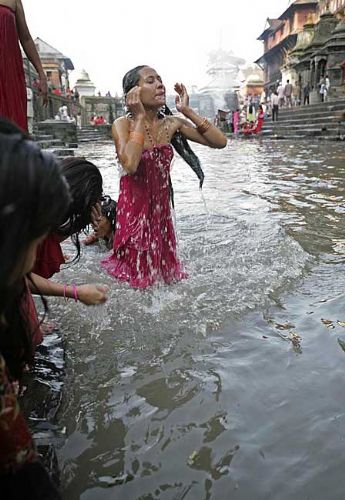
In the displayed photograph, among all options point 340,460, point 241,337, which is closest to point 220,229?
point 241,337

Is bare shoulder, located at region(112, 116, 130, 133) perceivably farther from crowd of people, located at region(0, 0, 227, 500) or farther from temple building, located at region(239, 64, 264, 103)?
temple building, located at region(239, 64, 264, 103)

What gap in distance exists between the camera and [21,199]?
96cm

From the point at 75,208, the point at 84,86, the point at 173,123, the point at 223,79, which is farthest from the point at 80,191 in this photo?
the point at 223,79

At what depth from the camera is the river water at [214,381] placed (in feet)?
5.65

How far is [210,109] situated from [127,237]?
179ft

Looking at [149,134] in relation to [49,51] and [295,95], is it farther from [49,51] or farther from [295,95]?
[49,51]

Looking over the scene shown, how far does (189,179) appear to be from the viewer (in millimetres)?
10211

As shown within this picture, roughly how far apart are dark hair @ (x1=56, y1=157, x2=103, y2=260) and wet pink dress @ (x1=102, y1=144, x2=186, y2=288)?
0.76 metres

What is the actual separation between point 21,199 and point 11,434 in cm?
57

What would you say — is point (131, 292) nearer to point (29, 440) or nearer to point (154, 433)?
point (154, 433)

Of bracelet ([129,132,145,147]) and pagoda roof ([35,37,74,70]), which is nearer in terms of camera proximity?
bracelet ([129,132,145,147])

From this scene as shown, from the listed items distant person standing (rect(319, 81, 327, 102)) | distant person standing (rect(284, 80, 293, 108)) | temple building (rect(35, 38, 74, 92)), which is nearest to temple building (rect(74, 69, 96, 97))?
temple building (rect(35, 38, 74, 92))

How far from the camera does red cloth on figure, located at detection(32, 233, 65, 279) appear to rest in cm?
280

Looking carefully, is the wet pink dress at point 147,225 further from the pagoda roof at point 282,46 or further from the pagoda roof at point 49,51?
the pagoda roof at point 49,51
